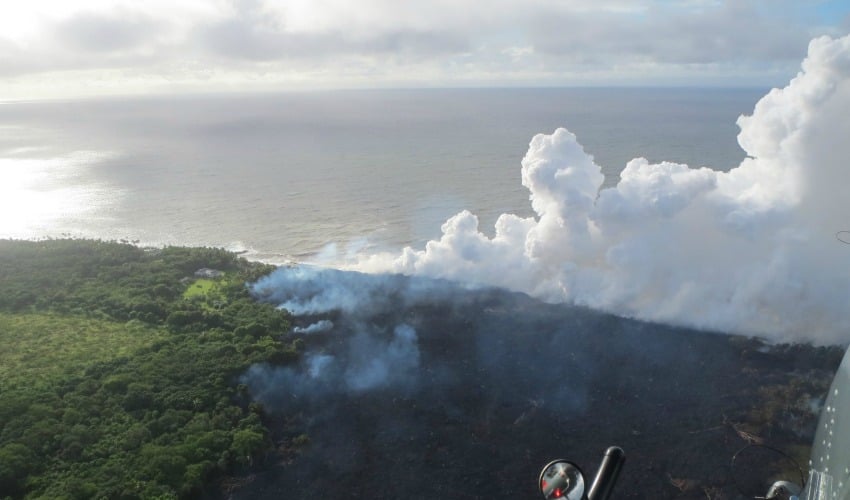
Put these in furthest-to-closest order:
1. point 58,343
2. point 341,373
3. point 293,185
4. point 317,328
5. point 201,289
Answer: point 293,185 → point 201,289 → point 317,328 → point 58,343 → point 341,373

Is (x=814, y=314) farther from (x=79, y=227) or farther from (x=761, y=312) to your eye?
(x=79, y=227)

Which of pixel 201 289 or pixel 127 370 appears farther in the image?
pixel 201 289

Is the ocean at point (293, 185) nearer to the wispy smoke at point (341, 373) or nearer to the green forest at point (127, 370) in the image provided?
the green forest at point (127, 370)

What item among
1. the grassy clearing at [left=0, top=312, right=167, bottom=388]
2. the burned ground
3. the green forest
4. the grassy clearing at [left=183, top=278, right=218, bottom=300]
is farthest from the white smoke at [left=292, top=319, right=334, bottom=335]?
the grassy clearing at [left=183, top=278, right=218, bottom=300]

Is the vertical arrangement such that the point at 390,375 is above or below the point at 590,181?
below

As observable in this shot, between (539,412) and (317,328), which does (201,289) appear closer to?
(317,328)

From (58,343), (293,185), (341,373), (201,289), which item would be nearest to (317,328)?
(341,373)

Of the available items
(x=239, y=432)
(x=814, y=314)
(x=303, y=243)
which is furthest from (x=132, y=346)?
(x=814, y=314)

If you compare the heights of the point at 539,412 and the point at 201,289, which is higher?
the point at 201,289

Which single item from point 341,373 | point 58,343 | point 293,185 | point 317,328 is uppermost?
point 293,185

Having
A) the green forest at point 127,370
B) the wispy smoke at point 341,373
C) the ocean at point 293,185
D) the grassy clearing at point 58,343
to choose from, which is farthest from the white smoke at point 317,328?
the ocean at point 293,185
